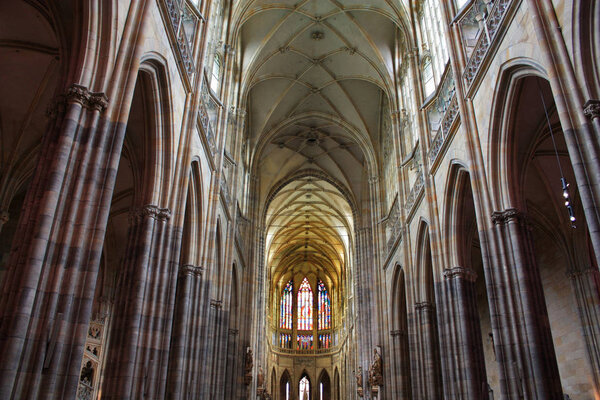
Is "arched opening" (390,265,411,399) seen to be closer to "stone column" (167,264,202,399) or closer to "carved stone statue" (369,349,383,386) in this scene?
"carved stone statue" (369,349,383,386)

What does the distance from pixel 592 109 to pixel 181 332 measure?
10.7m

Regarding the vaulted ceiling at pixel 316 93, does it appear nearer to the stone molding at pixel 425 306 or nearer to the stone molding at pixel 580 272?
the stone molding at pixel 425 306

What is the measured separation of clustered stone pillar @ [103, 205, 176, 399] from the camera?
9.55m

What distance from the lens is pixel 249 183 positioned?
28.9m

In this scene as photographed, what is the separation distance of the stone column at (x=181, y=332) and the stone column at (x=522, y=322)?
787cm

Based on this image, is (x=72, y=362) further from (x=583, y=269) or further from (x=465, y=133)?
(x=583, y=269)

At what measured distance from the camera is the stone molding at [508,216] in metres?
10.9

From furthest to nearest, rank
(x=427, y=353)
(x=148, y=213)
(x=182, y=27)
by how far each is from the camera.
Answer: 1. (x=427, y=353)
2. (x=182, y=27)
3. (x=148, y=213)

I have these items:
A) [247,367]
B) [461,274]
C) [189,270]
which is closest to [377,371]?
[247,367]

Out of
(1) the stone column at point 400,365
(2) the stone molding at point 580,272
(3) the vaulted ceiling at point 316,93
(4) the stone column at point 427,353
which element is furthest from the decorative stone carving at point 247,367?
(2) the stone molding at point 580,272

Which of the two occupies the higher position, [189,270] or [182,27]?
[182,27]

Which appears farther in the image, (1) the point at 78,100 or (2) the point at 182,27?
(2) the point at 182,27

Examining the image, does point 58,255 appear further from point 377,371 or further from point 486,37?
point 377,371

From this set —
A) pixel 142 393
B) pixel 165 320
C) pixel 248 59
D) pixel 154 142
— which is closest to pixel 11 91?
pixel 154 142
